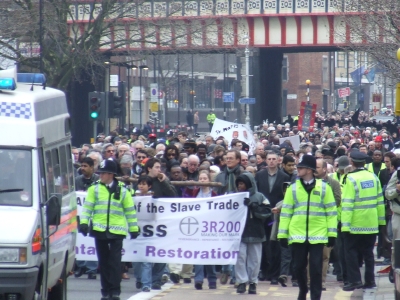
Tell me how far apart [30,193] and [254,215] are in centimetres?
443

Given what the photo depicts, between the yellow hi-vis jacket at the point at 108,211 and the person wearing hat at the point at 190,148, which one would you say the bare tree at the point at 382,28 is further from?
the yellow hi-vis jacket at the point at 108,211

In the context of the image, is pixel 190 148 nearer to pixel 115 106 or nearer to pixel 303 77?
pixel 115 106

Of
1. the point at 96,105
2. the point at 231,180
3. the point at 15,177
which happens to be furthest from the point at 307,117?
the point at 15,177

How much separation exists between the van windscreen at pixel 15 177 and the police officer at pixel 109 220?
2.56m

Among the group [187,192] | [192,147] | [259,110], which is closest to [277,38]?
[259,110]

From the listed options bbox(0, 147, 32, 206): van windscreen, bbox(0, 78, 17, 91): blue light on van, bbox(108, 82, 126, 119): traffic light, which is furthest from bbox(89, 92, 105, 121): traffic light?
bbox(0, 147, 32, 206): van windscreen

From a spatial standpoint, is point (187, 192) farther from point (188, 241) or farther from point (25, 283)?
point (25, 283)

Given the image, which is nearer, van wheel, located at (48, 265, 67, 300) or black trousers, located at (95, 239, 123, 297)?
van wheel, located at (48, 265, 67, 300)

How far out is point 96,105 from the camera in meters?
26.6

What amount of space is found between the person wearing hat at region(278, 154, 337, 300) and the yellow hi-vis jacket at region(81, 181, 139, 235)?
1.79m

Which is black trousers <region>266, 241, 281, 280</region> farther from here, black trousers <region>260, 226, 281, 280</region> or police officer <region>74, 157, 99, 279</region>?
police officer <region>74, 157, 99, 279</region>

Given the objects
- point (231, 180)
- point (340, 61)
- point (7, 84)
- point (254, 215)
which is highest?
point (340, 61)

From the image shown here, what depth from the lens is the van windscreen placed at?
909cm

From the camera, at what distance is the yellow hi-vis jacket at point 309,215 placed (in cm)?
1109
